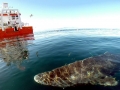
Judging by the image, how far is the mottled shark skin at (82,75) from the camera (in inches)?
342

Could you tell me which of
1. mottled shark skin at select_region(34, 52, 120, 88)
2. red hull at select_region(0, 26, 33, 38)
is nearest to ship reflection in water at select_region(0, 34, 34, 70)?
mottled shark skin at select_region(34, 52, 120, 88)

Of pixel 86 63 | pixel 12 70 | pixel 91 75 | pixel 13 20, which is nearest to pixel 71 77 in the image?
pixel 91 75

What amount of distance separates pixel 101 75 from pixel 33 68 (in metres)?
6.59

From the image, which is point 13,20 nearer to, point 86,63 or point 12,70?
point 12,70

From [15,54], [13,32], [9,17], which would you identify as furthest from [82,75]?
[9,17]

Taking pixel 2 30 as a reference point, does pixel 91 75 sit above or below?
below

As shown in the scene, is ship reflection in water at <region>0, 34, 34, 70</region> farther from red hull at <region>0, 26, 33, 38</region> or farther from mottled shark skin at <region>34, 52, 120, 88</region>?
red hull at <region>0, 26, 33, 38</region>

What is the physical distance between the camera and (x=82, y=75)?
369 inches

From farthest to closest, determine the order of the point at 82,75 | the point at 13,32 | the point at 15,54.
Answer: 1. the point at 13,32
2. the point at 15,54
3. the point at 82,75

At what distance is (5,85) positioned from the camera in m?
9.30

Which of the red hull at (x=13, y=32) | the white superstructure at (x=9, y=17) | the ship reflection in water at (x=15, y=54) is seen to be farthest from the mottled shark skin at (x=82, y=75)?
the white superstructure at (x=9, y=17)

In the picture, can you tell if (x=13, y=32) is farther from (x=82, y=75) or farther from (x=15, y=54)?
(x=82, y=75)

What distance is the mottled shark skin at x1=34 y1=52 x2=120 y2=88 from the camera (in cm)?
868

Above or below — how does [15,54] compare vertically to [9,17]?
below
